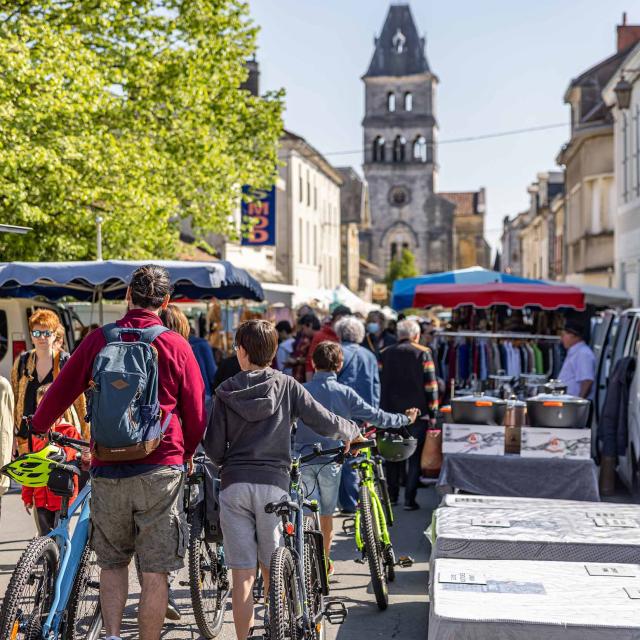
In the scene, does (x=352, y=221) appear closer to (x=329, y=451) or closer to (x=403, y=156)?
(x=403, y=156)

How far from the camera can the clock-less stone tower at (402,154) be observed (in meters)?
103

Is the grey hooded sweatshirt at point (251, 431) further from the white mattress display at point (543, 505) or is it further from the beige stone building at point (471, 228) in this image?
the beige stone building at point (471, 228)

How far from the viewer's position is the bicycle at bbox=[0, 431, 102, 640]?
4531 mm

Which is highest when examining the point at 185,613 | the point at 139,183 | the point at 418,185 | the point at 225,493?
the point at 418,185

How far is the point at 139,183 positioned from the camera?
64.8 feet

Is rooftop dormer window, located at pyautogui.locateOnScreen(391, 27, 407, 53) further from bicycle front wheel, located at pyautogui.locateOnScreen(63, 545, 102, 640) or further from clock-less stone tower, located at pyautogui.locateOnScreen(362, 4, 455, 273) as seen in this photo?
bicycle front wheel, located at pyautogui.locateOnScreen(63, 545, 102, 640)

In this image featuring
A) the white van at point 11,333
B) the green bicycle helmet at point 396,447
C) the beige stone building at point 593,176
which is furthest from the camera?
the beige stone building at point 593,176

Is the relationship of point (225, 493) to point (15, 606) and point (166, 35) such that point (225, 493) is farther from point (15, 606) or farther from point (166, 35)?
point (166, 35)

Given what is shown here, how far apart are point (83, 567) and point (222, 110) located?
19257 millimetres

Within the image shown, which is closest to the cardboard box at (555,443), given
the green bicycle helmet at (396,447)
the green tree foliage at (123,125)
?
the green bicycle helmet at (396,447)

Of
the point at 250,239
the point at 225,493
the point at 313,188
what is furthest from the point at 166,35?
the point at 313,188

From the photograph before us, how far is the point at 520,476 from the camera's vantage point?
27.3 ft

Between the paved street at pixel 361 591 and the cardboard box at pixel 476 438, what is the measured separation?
899mm

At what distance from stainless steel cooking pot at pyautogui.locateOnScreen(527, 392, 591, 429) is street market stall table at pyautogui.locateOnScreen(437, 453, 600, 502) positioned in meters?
0.28
